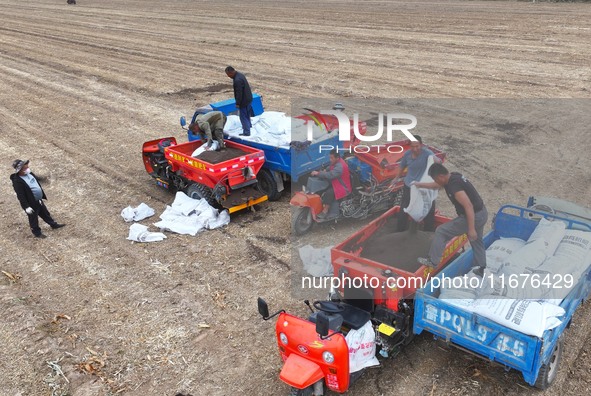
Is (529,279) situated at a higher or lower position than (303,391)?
higher

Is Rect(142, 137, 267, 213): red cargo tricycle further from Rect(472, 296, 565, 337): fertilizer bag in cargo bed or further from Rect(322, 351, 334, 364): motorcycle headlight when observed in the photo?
Rect(472, 296, 565, 337): fertilizer bag in cargo bed

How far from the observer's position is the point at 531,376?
4855 millimetres

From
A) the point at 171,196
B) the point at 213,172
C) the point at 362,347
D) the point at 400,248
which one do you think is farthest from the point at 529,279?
the point at 171,196

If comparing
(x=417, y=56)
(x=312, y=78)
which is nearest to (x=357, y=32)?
(x=417, y=56)

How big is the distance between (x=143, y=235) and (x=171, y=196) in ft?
6.04

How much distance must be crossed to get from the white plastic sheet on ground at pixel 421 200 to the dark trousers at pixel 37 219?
6.23 meters

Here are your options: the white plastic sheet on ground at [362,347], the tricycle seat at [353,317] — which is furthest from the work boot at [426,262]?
the white plastic sheet on ground at [362,347]

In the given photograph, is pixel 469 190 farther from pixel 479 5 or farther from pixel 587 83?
pixel 479 5

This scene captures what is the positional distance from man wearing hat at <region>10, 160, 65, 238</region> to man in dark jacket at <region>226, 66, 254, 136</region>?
A: 3.86m

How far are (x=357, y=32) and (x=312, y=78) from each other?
976 cm

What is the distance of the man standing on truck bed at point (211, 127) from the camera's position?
10.0m

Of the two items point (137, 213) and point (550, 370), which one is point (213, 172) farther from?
point (550, 370)

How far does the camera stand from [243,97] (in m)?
10.5

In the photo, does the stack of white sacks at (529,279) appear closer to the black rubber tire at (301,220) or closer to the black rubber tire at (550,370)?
the black rubber tire at (550,370)
